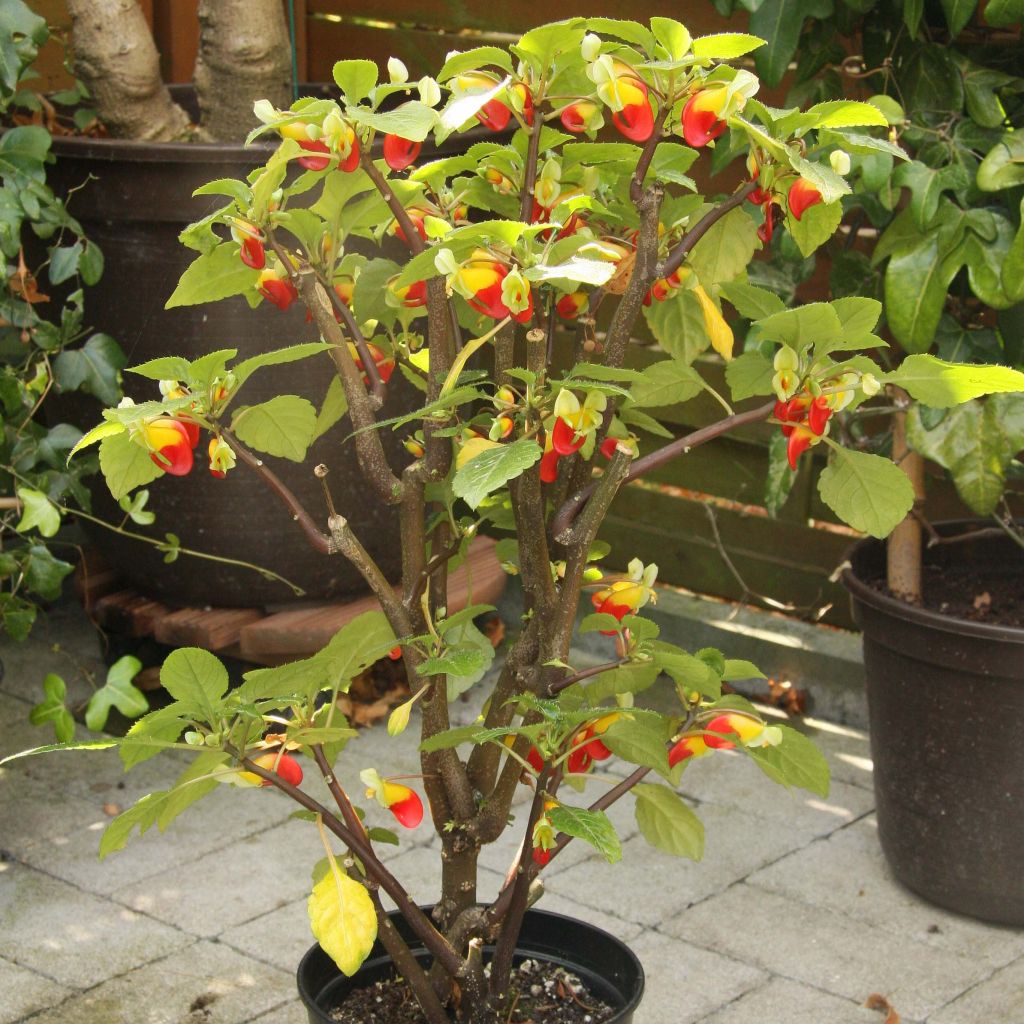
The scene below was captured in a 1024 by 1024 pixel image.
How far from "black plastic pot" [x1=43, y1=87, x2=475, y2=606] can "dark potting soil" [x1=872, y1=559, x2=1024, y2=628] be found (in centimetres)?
104

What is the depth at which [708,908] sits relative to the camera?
7.63 feet

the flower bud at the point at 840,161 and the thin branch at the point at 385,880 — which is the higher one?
the flower bud at the point at 840,161

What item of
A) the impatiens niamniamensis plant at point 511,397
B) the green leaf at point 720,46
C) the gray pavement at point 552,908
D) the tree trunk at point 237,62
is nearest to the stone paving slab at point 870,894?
the gray pavement at point 552,908

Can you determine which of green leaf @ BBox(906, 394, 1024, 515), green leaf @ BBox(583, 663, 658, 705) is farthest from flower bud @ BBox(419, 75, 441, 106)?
green leaf @ BBox(906, 394, 1024, 515)

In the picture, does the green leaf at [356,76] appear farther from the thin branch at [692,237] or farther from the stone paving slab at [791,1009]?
the stone paving slab at [791,1009]

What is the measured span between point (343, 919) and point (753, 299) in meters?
0.66

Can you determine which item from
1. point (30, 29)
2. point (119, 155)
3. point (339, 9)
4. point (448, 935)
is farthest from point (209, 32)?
point (448, 935)

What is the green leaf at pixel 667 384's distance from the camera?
4.47 feet

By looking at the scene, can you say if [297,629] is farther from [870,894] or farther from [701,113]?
[701,113]

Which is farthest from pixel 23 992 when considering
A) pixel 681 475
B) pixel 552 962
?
pixel 681 475

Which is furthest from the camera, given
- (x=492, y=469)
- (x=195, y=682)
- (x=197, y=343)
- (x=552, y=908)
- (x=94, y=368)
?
(x=197, y=343)

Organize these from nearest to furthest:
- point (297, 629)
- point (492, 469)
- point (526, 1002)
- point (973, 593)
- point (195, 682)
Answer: point (492, 469)
point (195, 682)
point (526, 1002)
point (973, 593)
point (297, 629)

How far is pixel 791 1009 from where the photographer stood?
2.05 meters

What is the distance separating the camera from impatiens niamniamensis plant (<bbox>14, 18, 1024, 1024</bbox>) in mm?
1188
